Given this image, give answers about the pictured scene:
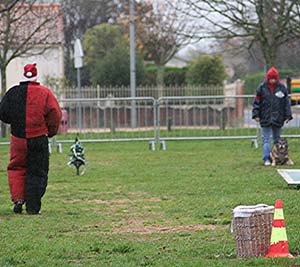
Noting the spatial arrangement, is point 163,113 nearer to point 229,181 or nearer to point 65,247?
point 229,181

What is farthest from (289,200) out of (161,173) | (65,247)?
(161,173)

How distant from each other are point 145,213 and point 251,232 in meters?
3.47

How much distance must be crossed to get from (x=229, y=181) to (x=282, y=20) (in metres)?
11.4

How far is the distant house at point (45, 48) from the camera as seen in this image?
1195 inches

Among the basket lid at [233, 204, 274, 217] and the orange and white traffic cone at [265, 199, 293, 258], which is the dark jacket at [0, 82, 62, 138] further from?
the orange and white traffic cone at [265, 199, 293, 258]

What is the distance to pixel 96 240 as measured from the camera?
28.0ft

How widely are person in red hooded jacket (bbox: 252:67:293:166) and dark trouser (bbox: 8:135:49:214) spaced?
6.42 meters

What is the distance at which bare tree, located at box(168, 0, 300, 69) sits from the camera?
78.4 feet

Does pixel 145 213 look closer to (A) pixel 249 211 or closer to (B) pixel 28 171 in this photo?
(B) pixel 28 171

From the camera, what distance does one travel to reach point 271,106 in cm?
1608

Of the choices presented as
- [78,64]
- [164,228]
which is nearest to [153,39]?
[78,64]

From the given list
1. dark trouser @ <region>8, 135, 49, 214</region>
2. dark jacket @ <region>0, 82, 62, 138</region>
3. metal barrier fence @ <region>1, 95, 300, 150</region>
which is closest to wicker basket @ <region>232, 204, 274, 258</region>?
dark trouser @ <region>8, 135, 49, 214</region>

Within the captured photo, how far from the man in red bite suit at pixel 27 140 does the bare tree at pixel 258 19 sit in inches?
542

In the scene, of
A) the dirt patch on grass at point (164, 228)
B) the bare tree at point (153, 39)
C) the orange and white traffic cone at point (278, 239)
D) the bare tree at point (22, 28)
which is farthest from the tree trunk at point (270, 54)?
the orange and white traffic cone at point (278, 239)
